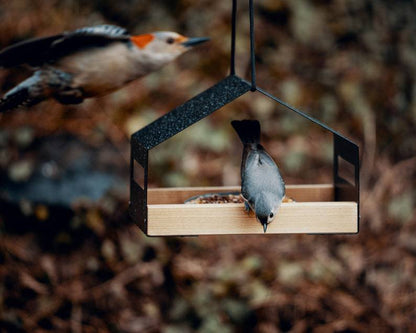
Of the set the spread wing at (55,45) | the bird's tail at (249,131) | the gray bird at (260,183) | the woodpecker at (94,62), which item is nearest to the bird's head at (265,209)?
the gray bird at (260,183)

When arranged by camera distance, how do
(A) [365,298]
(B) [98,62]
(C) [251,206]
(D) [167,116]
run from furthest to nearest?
(A) [365,298], (B) [98,62], (D) [167,116], (C) [251,206]

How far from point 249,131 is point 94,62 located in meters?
0.56

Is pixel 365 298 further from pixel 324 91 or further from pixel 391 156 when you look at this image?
pixel 324 91

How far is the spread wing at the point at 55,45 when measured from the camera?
172cm

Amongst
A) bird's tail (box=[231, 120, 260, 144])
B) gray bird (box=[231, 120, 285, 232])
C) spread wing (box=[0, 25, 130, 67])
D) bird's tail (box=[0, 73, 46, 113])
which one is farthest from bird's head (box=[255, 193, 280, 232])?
bird's tail (box=[0, 73, 46, 113])

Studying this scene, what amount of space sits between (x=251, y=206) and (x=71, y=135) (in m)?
2.04

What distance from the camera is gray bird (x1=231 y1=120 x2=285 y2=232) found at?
1.52 metres

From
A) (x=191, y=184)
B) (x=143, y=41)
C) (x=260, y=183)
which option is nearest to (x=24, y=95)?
(x=143, y=41)

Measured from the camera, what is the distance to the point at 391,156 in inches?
136

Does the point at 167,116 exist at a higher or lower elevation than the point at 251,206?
higher

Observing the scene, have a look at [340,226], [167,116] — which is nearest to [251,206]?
[340,226]

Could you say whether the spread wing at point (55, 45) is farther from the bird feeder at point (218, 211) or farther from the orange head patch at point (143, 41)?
the bird feeder at point (218, 211)

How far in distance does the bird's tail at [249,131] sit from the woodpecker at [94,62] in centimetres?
31

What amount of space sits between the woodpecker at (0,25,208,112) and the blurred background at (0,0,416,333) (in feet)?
4.61
